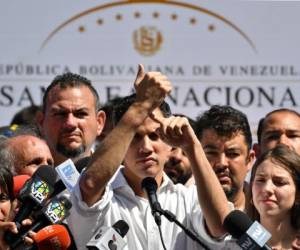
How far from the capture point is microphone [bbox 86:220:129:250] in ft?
15.9

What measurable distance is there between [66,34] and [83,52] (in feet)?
0.66

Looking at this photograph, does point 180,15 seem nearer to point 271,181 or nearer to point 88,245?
point 271,181

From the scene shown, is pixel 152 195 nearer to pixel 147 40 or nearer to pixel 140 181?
pixel 140 181

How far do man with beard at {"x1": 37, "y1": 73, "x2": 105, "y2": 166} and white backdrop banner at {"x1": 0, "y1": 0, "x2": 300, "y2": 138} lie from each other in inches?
98.2

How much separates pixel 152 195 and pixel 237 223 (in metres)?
0.45

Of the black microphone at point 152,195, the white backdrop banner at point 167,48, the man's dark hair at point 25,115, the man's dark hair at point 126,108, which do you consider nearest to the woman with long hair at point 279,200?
the man's dark hair at point 126,108

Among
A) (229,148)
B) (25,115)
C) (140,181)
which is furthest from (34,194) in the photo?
(25,115)

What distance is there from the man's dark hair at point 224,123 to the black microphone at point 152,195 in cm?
170

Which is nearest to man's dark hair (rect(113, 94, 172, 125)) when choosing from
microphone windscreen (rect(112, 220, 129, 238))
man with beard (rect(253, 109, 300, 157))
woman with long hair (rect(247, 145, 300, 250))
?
woman with long hair (rect(247, 145, 300, 250))

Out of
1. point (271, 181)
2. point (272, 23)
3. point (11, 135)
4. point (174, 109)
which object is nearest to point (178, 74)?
point (174, 109)

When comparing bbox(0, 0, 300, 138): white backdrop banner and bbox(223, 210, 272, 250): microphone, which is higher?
bbox(0, 0, 300, 138): white backdrop banner

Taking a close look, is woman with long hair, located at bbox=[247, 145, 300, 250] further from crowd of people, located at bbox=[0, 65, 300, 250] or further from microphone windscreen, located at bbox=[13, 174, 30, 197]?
microphone windscreen, located at bbox=[13, 174, 30, 197]

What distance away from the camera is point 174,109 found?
905 cm

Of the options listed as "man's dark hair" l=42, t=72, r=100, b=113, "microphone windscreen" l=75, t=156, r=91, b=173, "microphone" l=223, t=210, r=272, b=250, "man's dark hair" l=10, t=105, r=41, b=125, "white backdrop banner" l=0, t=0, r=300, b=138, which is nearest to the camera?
"microphone" l=223, t=210, r=272, b=250
